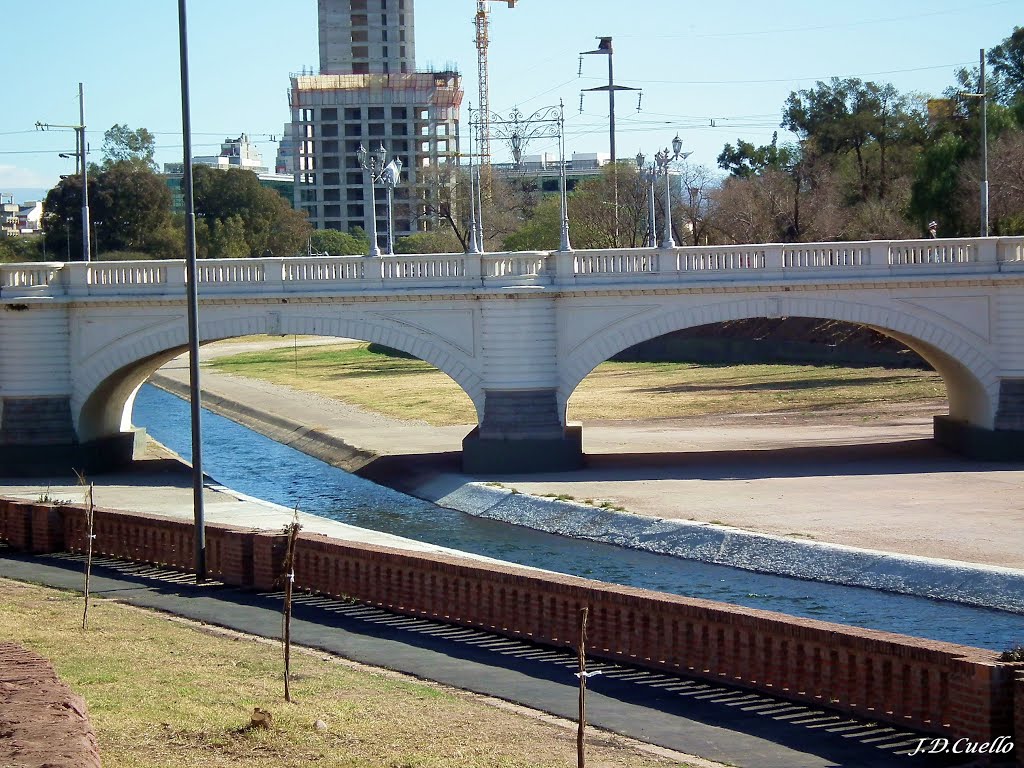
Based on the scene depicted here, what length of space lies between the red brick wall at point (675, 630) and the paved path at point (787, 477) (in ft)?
40.0

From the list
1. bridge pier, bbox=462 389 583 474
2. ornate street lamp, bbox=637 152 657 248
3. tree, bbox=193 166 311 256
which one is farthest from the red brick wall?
tree, bbox=193 166 311 256

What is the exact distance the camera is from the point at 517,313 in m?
40.5

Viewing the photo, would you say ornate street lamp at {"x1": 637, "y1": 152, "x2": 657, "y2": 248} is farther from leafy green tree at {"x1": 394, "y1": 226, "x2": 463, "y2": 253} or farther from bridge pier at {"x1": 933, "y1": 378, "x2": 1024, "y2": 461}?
leafy green tree at {"x1": 394, "y1": 226, "x2": 463, "y2": 253}

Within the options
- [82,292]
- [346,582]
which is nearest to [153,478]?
[82,292]

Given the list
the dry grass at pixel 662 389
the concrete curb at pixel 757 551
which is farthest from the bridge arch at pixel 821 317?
the dry grass at pixel 662 389

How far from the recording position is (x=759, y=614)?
1520 centimetres

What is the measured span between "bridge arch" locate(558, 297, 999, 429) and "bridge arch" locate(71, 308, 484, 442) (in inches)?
119

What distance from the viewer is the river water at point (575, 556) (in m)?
23.8

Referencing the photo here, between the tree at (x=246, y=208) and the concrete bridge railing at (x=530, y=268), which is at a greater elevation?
the tree at (x=246, y=208)

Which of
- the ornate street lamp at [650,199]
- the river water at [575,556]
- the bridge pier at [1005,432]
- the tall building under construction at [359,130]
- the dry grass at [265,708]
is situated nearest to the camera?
the dry grass at [265,708]

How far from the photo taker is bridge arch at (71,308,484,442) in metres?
41.1

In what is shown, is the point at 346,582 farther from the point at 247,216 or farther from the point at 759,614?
A: the point at 247,216

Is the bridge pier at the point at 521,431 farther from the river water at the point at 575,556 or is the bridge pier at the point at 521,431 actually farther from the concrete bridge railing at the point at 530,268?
the concrete bridge railing at the point at 530,268

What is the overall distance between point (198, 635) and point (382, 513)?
20.7 metres
